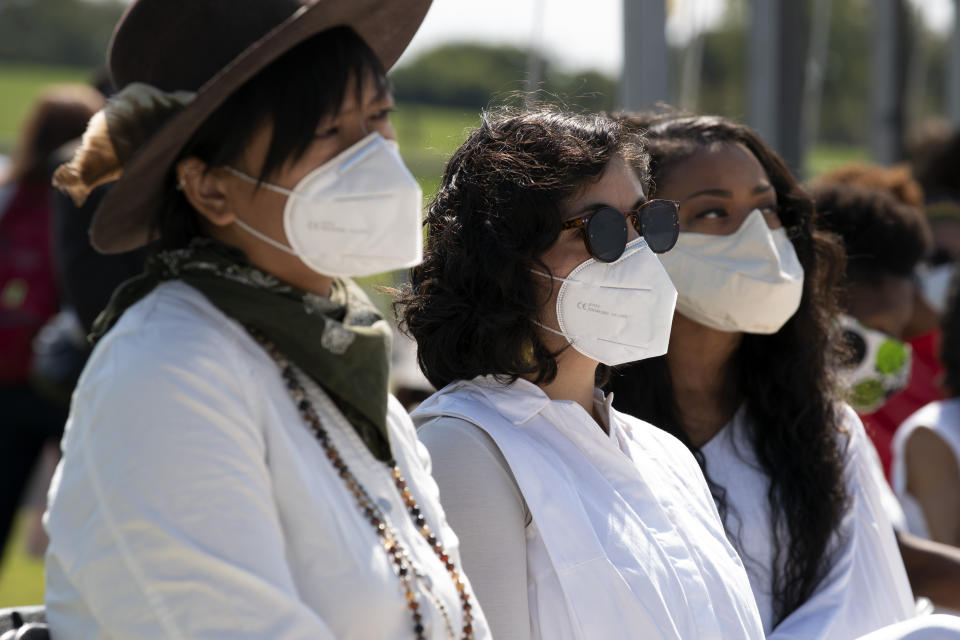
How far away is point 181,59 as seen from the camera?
151cm

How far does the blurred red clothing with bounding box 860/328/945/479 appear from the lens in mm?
4387

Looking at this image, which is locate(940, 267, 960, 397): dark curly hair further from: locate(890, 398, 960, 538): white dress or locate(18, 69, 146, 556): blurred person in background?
locate(18, 69, 146, 556): blurred person in background

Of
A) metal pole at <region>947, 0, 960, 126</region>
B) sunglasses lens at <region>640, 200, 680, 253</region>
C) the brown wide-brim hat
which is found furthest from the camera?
metal pole at <region>947, 0, 960, 126</region>

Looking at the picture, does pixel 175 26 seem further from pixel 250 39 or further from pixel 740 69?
pixel 740 69

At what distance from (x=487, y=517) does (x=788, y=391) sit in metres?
1.18

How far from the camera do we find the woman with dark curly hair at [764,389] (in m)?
2.60

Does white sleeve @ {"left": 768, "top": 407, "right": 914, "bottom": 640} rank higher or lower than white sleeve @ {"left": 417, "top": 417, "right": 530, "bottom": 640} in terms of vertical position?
lower

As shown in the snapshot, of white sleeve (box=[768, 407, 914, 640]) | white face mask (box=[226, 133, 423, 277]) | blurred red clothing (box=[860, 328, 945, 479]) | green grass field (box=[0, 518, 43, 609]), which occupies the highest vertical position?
white face mask (box=[226, 133, 423, 277])

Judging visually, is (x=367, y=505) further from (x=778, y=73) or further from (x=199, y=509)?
(x=778, y=73)

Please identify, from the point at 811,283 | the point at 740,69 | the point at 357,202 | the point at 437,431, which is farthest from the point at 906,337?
the point at 357,202

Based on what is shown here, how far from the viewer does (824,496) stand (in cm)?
270

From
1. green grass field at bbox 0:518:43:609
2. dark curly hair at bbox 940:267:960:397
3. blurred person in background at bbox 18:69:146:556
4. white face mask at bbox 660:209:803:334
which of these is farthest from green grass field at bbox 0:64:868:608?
dark curly hair at bbox 940:267:960:397

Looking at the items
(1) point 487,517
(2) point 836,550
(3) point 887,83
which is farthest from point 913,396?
(3) point 887,83

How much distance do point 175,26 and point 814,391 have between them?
1.94 meters
